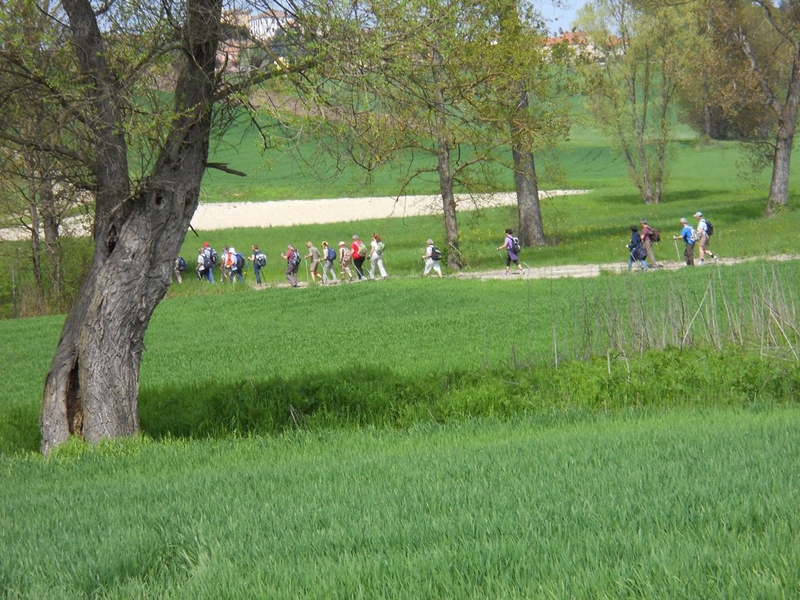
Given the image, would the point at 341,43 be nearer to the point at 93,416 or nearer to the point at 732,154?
the point at 93,416

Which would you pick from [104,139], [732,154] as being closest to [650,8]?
[104,139]

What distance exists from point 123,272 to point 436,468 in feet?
16.8

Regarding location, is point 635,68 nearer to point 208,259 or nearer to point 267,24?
point 208,259

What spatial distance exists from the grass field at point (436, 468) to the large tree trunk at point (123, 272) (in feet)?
1.99

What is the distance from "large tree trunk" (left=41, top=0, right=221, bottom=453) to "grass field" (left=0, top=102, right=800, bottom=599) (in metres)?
0.61

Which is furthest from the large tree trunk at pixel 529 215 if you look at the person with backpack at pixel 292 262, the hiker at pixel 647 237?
the person with backpack at pixel 292 262

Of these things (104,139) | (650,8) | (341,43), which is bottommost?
(104,139)

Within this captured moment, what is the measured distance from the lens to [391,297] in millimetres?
26688

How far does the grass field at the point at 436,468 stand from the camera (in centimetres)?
446

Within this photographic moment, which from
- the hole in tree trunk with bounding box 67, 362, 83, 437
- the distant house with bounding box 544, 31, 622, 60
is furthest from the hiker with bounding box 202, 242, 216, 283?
the hole in tree trunk with bounding box 67, 362, 83, 437

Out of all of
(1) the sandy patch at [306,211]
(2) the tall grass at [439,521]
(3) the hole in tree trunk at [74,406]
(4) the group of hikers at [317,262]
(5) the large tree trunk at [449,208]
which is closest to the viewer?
(2) the tall grass at [439,521]

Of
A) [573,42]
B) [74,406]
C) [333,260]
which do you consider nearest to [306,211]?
[333,260]

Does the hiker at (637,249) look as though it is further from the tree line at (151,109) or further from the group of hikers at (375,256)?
the tree line at (151,109)

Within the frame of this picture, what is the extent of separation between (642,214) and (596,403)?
39.0m
